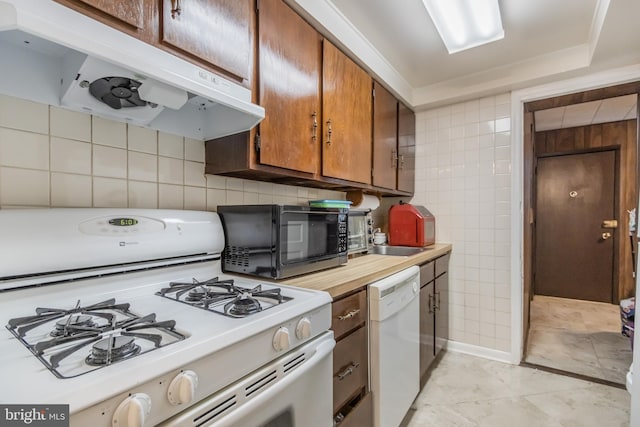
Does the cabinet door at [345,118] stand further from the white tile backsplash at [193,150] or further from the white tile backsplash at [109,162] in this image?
the white tile backsplash at [109,162]

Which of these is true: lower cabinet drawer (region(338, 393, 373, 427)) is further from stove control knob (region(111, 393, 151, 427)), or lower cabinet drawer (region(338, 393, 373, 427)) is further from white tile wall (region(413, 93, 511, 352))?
white tile wall (region(413, 93, 511, 352))

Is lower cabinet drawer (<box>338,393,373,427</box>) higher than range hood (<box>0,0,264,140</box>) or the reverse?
the reverse

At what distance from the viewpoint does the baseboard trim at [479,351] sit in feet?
7.75

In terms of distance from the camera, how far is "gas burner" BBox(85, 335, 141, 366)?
1.79 ft

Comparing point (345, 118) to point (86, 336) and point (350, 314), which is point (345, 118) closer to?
point (350, 314)

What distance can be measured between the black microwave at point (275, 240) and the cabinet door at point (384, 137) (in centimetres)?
81

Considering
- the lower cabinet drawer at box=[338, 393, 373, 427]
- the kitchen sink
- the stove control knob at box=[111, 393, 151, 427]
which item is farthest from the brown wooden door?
the stove control knob at box=[111, 393, 151, 427]

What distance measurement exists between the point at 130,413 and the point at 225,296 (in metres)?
0.47

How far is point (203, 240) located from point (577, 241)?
461 centimetres

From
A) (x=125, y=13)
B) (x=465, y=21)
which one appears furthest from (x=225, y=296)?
(x=465, y=21)

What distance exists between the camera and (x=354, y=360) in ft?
4.04

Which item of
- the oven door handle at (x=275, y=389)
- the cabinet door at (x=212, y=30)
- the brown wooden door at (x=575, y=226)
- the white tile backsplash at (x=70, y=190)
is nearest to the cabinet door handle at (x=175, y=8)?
the cabinet door at (x=212, y=30)

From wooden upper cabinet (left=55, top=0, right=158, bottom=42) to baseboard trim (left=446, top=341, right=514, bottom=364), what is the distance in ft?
9.32

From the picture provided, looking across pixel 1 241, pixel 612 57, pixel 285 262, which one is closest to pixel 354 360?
pixel 285 262
